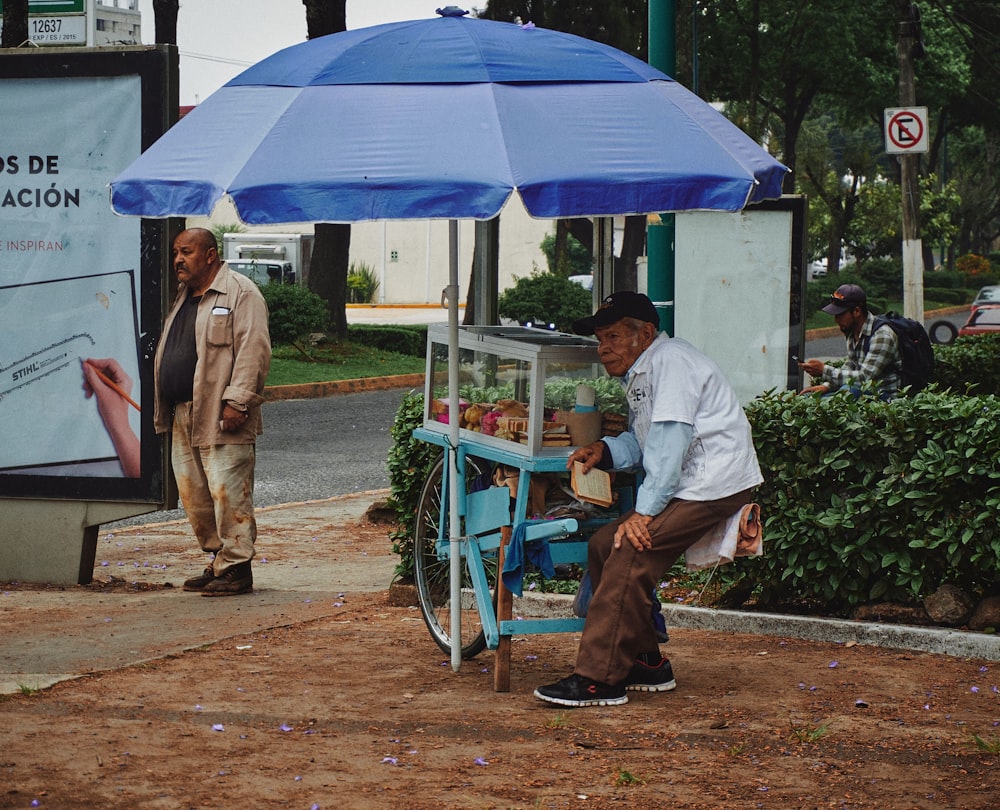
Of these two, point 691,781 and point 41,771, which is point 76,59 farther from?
point 691,781

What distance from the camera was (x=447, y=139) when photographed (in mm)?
4734

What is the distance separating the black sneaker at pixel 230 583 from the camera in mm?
7508

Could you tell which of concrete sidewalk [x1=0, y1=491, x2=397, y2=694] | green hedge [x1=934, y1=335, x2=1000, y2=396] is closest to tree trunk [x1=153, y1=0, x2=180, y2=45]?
concrete sidewalk [x1=0, y1=491, x2=397, y2=694]

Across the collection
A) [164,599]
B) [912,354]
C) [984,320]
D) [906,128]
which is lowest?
[164,599]

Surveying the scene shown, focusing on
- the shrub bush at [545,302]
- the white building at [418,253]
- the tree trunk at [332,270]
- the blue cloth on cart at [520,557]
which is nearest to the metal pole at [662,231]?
the blue cloth on cart at [520,557]

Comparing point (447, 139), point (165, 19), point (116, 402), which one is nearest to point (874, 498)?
point (447, 139)

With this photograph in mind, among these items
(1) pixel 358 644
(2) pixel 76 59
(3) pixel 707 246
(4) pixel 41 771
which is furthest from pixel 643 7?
(4) pixel 41 771

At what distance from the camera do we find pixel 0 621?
22.7 ft

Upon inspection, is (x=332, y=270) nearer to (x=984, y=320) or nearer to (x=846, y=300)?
(x=984, y=320)

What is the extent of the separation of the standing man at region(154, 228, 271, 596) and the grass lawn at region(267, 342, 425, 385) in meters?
12.6

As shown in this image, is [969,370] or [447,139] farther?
[969,370]

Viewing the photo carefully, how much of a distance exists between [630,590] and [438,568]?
4.81 feet

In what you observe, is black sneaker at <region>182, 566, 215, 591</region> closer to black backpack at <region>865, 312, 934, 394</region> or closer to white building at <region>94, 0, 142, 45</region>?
black backpack at <region>865, 312, 934, 394</region>

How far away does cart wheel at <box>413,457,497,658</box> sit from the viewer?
5961mm
